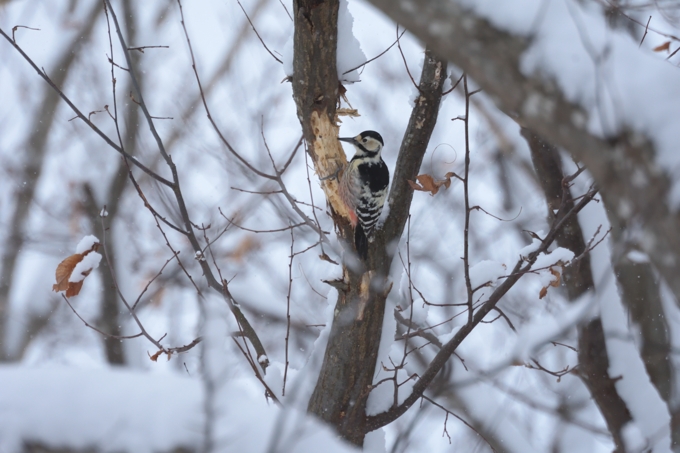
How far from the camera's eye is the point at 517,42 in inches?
41.9

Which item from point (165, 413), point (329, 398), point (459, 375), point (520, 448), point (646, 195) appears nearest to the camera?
point (646, 195)

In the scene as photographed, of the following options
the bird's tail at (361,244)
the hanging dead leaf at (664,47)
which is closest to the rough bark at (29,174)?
the bird's tail at (361,244)

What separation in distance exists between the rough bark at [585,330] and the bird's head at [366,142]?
1278 mm

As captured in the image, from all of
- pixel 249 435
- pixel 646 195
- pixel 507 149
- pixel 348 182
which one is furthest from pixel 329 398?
pixel 507 149

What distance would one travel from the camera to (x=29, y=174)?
24.4 feet

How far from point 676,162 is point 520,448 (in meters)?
4.00

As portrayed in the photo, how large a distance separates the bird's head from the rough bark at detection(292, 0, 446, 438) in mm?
1620

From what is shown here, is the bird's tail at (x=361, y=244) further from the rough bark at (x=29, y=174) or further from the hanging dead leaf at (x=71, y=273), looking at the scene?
the rough bark at (x=29, y=174)

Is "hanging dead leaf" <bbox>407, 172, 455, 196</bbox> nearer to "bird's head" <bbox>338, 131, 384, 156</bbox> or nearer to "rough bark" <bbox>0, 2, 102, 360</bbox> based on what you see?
"bird's head" <bbox>338, 131, 384, 156</bbox>

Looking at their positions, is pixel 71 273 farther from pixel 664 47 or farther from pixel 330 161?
pixel 664 47

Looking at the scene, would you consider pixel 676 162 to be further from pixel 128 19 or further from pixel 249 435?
pixel 128 19

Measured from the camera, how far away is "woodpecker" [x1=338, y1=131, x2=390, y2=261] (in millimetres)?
2992

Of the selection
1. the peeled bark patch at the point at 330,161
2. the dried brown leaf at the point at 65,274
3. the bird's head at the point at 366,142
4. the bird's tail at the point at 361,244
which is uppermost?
the bird's head at the point at 366,142

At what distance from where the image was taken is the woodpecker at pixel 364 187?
9.82 feet
